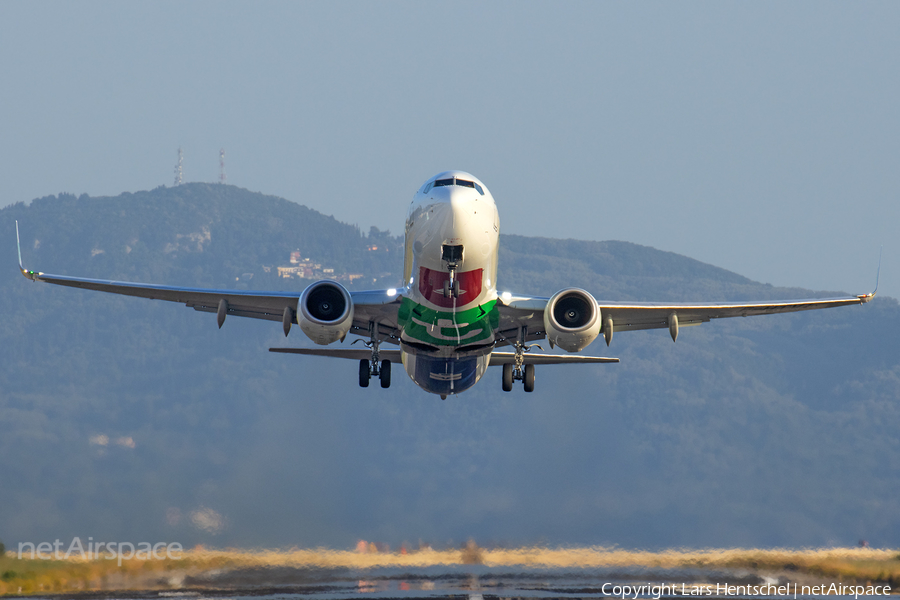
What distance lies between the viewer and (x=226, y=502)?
53.7 m

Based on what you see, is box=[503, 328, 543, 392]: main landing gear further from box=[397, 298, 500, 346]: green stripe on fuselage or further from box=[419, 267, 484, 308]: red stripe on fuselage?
box=[419, 267, 484, 308]: red stripe on fuselage

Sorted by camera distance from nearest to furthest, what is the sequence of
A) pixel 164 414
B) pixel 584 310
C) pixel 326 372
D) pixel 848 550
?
pixel 584 310 < pixel 848 550 < pixel 326 372 < pixel 164 414

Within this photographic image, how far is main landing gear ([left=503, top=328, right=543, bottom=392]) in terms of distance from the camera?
1395 inches

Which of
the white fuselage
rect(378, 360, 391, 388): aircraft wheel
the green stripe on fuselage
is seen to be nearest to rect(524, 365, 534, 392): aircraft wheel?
the white fuselage

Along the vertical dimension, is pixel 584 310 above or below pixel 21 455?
above

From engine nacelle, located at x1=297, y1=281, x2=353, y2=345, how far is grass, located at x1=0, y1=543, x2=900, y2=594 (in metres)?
13.8

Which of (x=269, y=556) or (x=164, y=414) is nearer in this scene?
(x=269, y=556)

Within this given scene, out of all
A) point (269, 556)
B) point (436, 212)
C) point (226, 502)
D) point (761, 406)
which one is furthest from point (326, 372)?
point (761, 406)

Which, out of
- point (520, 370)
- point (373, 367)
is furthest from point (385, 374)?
point (520, 370)

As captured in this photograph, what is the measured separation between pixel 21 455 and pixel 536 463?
180ft

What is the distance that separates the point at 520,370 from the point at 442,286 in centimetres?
803

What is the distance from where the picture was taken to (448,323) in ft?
107

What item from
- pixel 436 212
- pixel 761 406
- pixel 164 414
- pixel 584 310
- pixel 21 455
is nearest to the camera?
pixel 436 212

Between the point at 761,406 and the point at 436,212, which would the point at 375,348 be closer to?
the point at 436,212
